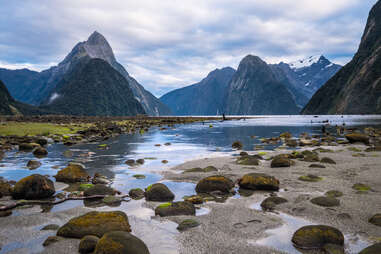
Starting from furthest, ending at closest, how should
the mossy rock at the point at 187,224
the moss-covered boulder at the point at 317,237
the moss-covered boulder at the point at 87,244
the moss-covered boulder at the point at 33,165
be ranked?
the moss-covered boulder at the point at 33,165 → the mossy rock at the point at 187,224 → the moss-covered boulder at the point at 317,237 → the moss-covered boulder at the point at 87,244

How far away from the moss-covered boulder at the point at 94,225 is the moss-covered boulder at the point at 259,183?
574cm

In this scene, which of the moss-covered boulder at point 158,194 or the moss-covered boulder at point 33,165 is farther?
the moss-covered boulder at point 33,165

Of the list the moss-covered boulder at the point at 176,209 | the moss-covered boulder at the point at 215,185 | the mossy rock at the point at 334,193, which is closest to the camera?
the moss-covered boulder at the point at 176,209

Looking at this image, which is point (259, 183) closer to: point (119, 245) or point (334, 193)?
point (334, 193)

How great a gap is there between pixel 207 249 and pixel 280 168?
1020 cm

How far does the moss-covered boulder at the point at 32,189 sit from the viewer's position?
10.3 m

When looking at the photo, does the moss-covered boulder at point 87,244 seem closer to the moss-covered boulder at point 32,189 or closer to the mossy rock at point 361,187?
the moss-covered boulder at point 32,189

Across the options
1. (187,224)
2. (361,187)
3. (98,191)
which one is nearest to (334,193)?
(361,187)

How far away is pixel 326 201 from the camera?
8938 mm

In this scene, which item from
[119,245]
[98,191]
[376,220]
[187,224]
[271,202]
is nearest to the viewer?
[119,245]

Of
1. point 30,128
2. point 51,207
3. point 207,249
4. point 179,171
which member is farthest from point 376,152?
point 30,128


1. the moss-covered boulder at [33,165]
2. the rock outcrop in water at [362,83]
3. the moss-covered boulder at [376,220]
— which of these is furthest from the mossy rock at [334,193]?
the rock outcrop in water at [362,83]

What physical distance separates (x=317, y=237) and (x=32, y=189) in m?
10.0

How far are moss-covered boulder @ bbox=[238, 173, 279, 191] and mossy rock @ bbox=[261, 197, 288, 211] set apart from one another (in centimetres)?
154
